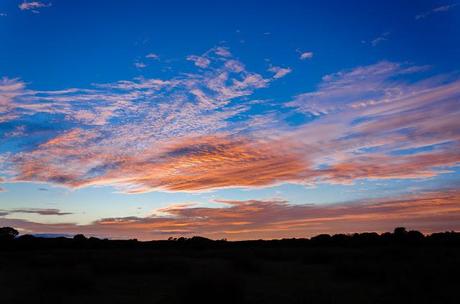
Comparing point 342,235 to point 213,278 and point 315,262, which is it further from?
point 213,278

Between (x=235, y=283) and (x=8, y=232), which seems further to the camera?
(x=8, y=232)

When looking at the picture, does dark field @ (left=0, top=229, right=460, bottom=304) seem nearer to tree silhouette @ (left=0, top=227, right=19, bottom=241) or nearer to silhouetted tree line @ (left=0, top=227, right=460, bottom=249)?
silhouetted tree line @ (left=0, top=227, right=460, bottom=249)

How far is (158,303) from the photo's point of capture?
14.4m

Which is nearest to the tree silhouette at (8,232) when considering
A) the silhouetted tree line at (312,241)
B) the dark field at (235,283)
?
the silhouetted tree line at (312,241)

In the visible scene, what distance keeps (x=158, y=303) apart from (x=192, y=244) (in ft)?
193

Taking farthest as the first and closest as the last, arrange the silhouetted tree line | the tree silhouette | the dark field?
the tree silhouette, the silhouetted tree line, the dark field

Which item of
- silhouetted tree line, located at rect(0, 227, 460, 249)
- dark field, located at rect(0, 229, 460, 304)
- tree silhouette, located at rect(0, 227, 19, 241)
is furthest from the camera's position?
tree silhouette, located at rect(0, 227, 19, 241)

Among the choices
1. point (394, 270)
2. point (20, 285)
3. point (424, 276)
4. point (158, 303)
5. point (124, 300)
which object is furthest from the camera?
point (394, 270)

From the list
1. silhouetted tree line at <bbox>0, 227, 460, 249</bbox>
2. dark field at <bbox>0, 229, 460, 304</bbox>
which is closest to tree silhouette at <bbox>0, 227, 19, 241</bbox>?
silhouetted tree line at <bbox>0, 227, 460, 249</bbox>

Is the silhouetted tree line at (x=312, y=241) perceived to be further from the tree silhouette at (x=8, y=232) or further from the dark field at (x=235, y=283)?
the dark field at (x=235, y=283)

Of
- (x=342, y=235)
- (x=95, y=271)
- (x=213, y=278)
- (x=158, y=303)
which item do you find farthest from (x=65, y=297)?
(x=342, y=235)

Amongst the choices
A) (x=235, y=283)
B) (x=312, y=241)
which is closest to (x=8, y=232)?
(x=312, y=241)

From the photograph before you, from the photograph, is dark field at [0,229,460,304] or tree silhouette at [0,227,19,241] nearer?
dark field at [0,229,460,304]

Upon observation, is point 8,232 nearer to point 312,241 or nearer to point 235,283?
point 312,241
